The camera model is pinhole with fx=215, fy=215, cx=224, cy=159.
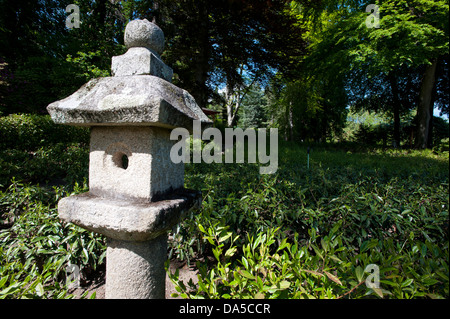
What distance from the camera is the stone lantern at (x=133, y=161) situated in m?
1.18

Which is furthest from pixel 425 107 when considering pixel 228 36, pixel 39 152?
pixel 39 152

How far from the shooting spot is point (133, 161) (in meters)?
1.32

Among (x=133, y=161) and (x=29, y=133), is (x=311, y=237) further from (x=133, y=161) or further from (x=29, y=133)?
(x=29, y=133)

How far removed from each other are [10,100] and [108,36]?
16.8ft

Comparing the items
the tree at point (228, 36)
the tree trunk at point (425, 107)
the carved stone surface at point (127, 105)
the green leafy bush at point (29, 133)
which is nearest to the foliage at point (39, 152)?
the green leafy bush at point (29, 133)

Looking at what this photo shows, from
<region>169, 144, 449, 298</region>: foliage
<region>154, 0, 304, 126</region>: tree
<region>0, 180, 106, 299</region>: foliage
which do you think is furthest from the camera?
<region>154, 0, 304, 126</region>: tree

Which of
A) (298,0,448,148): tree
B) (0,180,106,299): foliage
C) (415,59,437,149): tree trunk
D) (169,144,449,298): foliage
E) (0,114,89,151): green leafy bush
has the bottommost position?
(0,180,106,299): foliage

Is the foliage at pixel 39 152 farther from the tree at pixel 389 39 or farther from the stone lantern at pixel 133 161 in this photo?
the tree at pixel 389 39

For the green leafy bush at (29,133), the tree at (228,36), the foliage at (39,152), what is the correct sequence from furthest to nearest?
the tree at (228,36)
the green leafy bush at (29,133)
the foliage at (39,152)

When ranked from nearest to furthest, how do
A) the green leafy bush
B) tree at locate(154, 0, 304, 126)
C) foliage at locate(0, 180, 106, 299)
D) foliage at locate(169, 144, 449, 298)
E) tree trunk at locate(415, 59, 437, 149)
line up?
foliage at locate(169, 144, 449, 298) < foliage at locate(0, 180, 106, 299) < the green leafy bush < tree at locate(154, 0, 304, 126) < tree trunk at locate(415, 59, 437, 149)

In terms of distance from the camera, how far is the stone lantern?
1.18 m

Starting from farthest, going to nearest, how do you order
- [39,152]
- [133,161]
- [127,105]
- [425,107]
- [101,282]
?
[425,107] → [39,152] → [101,282] → [133,161] → [127,105]

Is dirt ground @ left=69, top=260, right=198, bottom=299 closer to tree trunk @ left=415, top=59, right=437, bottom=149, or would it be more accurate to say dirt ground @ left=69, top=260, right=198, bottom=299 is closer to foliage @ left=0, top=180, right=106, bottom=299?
foliage @ left=0, top=180, right=106, bottom=299

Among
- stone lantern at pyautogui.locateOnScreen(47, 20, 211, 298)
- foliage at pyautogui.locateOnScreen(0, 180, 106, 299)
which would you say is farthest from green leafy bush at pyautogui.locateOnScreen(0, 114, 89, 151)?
stone lantern at pyautogui.locateOnScreen(47, 20, 211, 298)
